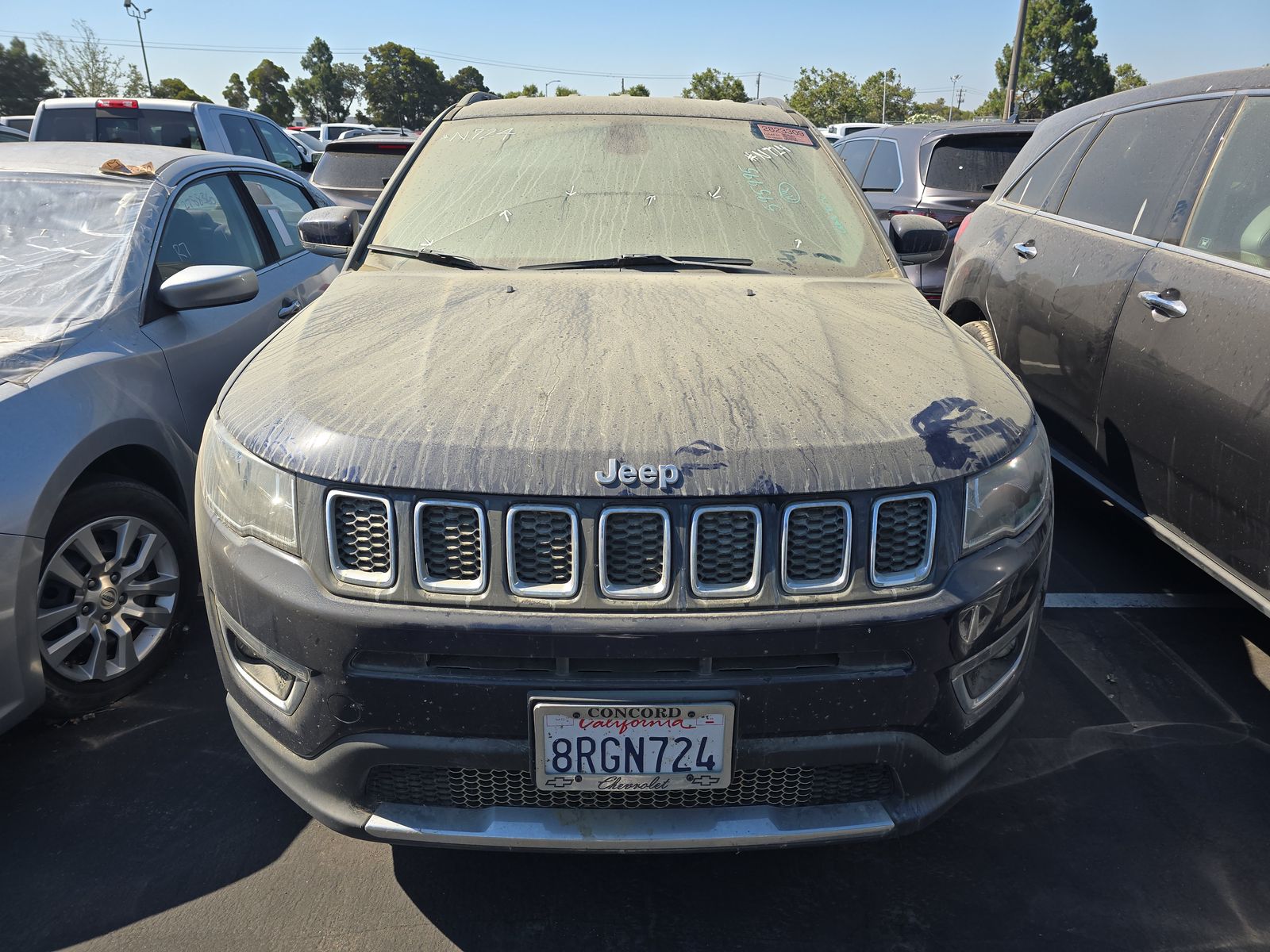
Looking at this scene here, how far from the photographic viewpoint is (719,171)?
3.15 m

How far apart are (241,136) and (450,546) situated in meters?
8.77

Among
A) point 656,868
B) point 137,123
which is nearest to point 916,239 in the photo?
point 656,868

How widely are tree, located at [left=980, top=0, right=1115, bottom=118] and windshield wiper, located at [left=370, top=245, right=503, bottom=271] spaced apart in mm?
58140

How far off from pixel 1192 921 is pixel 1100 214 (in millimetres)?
2767

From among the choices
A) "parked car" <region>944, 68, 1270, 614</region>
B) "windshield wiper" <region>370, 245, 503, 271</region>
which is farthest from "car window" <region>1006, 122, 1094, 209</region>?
"windshield wiper" <region>370, 245, 503, 271</region>

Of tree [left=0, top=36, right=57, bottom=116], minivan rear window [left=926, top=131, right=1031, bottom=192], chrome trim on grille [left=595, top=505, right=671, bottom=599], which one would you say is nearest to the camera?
chrome trim on grille [left=595, top=505, right=671, bottom=599]

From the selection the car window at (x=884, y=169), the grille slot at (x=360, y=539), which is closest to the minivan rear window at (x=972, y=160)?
the car window at (x=884, y=169)

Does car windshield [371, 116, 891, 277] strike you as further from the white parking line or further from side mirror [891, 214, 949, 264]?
the white parking line

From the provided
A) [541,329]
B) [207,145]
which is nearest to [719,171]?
[541,329]

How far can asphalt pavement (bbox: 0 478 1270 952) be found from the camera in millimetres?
2080

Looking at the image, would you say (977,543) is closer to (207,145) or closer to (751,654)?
(751,654)

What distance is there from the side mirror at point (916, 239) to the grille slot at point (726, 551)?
1.87 metres

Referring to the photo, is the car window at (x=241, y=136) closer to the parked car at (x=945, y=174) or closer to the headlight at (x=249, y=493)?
the parked car at (x=945, y=174)

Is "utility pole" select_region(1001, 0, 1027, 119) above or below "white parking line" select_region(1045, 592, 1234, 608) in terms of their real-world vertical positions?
above
